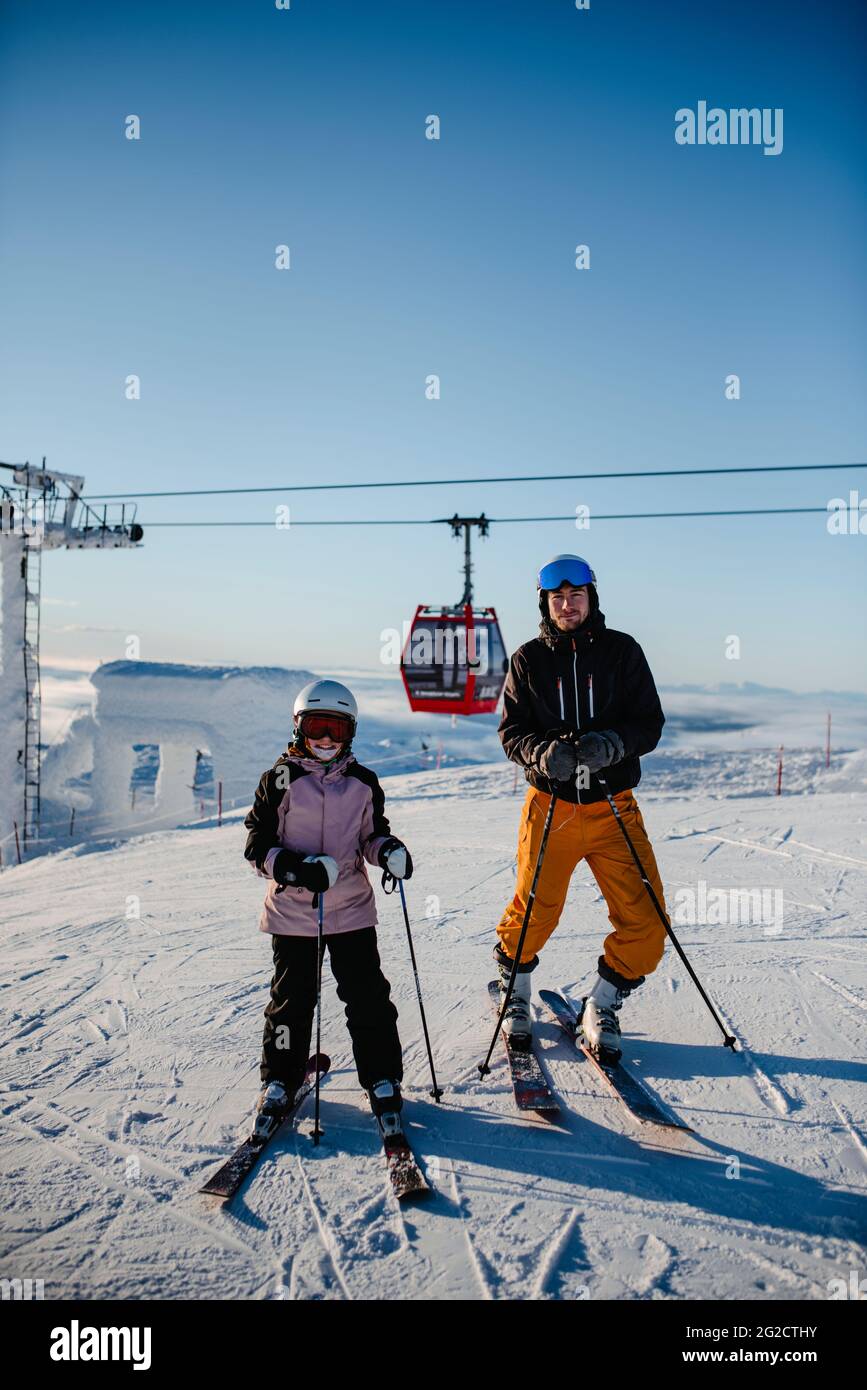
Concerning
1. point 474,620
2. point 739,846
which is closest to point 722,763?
point 474,620

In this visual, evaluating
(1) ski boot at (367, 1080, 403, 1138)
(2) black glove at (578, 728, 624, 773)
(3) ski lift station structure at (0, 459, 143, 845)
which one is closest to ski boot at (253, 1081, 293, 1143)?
(1) ski boot at (367, 1080, 403, 1138)

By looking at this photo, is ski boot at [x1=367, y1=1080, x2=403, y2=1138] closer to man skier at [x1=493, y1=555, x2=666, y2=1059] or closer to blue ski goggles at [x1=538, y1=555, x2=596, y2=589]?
man skier at [x1=493, y1=555, x2=666, y2=1059]

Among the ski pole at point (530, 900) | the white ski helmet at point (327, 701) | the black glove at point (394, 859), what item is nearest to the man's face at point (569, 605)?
the ski pole at point (530, 900)

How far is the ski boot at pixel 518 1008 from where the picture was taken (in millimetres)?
3779

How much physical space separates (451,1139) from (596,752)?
177 centimetres

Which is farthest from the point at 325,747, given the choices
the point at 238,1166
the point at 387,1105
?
the point at 238,1166

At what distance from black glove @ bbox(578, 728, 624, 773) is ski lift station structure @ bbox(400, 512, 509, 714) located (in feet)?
32.3

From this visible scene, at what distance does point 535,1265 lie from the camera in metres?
2.43

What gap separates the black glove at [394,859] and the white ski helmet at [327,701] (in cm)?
58

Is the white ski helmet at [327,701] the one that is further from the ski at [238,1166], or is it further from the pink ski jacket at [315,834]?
the ski at [238,1166]

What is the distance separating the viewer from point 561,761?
3432mm

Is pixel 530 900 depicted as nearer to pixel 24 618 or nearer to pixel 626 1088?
pixel 626 1088

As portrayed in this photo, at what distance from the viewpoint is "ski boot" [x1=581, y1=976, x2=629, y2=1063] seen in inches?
144
